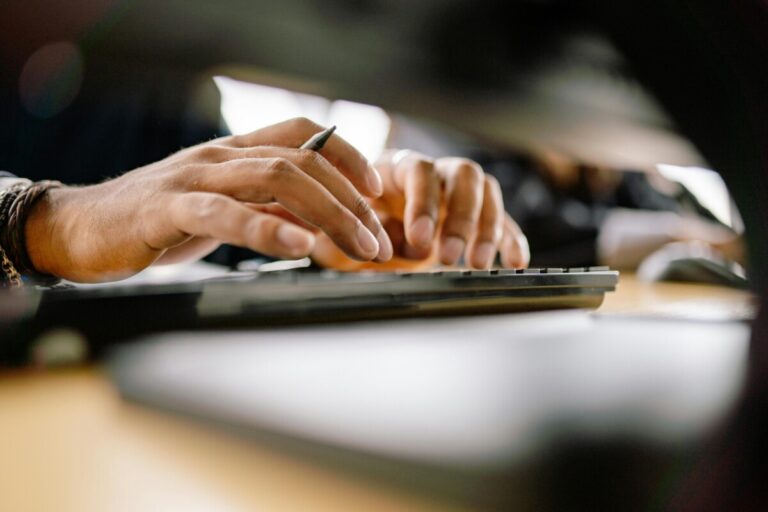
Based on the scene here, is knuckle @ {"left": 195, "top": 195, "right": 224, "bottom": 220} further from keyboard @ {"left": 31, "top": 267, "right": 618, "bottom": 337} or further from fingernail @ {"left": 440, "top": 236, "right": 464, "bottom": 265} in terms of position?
fingernail @ {"left": 440, "top": 236, "right": 464, "bottom": 265}

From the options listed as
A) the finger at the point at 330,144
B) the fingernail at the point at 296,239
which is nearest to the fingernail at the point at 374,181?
the finger at the point at 330,144

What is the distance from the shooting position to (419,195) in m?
0.34

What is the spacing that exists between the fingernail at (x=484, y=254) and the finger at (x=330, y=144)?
0.40ft

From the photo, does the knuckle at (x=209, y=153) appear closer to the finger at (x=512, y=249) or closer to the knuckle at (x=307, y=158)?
the knuckle at (x=307, y=158)

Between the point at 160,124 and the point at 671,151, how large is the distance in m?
0.33

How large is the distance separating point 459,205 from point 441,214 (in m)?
0.02

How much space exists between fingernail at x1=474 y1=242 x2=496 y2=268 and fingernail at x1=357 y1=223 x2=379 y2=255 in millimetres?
165

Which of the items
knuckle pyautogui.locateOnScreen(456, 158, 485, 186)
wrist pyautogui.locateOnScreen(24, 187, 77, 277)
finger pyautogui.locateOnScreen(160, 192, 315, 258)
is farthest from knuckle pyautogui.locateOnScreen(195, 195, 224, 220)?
knuckle pyautogui.locateOnScreen(456, 158, 485, 186)

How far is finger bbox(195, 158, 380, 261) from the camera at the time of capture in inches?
8.3

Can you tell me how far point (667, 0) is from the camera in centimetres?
15

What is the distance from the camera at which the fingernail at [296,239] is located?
0.17 meters

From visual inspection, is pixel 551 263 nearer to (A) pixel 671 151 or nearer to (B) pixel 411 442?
(A) pixel 671 151

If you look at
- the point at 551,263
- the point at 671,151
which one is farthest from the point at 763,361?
the point at 551,263

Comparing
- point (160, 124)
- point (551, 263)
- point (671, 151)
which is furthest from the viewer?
point (551, 263)
